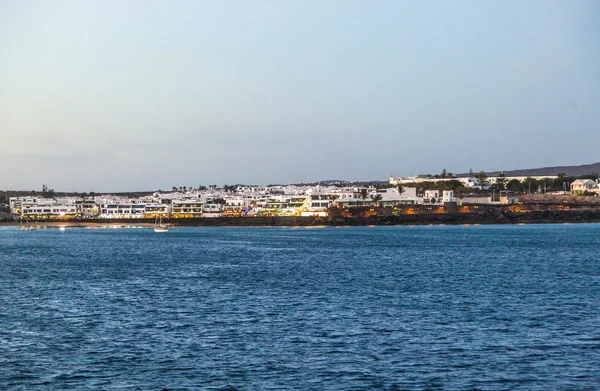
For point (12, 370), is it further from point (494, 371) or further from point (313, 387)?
point (494, 371)

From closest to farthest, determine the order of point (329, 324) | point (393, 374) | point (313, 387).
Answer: point (313, 387), point (393, 374), point (329, 324)

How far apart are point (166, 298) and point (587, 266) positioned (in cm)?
3848

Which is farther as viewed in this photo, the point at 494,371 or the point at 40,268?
the point at 40,268

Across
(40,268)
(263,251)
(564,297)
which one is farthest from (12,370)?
(263,251)

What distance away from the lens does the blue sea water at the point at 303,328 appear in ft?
81.7

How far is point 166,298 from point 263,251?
4769 cm

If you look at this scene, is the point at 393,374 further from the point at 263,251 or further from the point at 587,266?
the point at 263,251

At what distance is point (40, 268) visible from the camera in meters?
68.6

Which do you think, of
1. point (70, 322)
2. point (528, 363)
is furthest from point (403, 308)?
point (70, 322)

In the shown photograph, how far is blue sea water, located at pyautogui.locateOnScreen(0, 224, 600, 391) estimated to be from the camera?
24906mm

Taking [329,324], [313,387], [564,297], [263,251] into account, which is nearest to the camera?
[313,387]

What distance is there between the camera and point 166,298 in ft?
147

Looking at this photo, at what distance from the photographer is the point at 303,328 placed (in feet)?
110

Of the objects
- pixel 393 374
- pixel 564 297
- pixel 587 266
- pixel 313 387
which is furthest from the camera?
pixel 587 266
